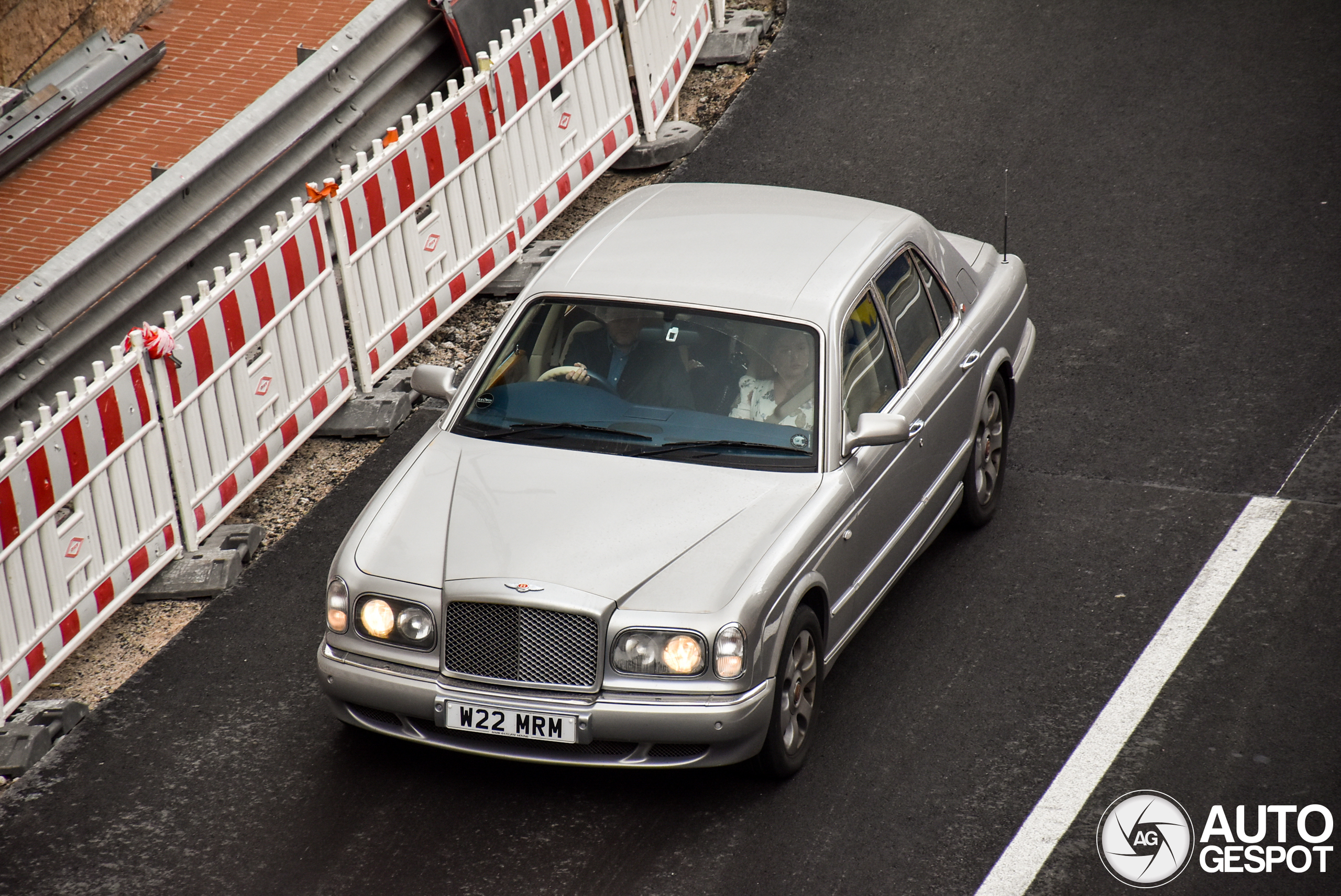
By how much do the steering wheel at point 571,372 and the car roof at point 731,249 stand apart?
38 centimetres

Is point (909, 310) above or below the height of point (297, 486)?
above

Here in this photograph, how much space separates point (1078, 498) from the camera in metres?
7.82

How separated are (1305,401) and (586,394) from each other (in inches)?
171

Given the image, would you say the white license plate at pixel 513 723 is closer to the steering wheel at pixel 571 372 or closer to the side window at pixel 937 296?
the steering wheel at pixel 571 372

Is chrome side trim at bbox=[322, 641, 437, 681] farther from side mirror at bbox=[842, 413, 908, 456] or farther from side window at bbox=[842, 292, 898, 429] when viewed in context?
side window at bbox=[842, 292, 898, 429]

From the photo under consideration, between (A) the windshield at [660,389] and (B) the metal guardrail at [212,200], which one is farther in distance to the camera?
(B) the metal guardrail at [212,200]

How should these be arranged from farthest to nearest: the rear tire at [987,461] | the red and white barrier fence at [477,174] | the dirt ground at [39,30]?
the dirt ground at [39,30] → the red and white barrier fence at [477,174] → the rear tire at [987,461]

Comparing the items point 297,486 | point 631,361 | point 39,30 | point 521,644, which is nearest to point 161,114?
point 39,30

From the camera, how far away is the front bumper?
543 cm

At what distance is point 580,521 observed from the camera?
5805 mm

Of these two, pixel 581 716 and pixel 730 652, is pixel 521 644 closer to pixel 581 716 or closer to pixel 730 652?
pixel 581 716

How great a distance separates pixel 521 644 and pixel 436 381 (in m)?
1.68

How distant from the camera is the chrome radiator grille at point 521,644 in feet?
17.9

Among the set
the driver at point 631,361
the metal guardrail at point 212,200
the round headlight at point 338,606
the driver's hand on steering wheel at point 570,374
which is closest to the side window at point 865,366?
the driver at point 631,361
